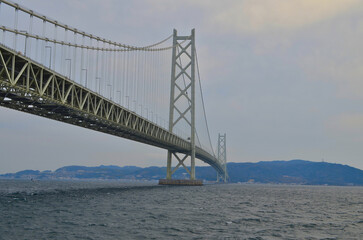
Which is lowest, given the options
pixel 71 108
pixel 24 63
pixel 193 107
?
pixel 71 108

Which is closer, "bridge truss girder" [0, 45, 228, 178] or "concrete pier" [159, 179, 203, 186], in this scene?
"bridge truss girder" [0, 45, 228, 178]

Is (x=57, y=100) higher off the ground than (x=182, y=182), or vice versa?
(x=57, y=100)

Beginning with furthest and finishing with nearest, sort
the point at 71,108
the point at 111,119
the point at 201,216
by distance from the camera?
1. the point at 111,119
2. the point at 71,108
3. the point at 201,216

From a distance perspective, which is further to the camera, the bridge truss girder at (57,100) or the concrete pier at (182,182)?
the concrete pier at (182,182)

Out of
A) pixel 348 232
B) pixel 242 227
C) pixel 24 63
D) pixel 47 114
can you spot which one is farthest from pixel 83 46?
pixel 348 232

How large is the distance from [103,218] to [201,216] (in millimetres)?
6279

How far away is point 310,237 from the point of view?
18609mm

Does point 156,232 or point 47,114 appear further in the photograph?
point 47,114

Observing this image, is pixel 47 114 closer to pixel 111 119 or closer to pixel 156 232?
pixel 111 119

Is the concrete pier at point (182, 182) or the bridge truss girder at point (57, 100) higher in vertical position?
the bridge truss girder at point (57, 100)

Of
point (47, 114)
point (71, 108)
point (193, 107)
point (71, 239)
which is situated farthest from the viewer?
point (193, 107)

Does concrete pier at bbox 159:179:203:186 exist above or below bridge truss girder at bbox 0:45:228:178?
below

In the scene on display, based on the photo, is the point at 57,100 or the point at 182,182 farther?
the point at 182,182

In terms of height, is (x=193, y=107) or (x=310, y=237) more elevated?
(x=193, y=107)
